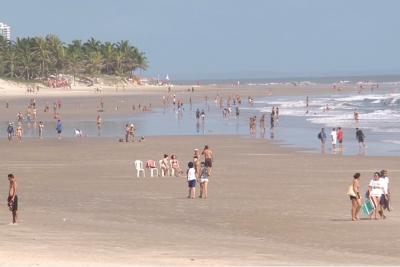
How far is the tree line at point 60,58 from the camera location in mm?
117812

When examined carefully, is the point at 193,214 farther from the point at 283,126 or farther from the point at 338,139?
the point at 283,126

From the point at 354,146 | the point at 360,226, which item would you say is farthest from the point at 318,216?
the point at 354,146

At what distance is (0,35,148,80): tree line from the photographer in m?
118

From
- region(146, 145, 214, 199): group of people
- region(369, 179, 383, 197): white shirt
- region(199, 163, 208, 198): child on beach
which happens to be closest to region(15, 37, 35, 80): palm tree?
region(146, 145, 214, 199): group of people

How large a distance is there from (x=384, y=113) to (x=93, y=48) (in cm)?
9015

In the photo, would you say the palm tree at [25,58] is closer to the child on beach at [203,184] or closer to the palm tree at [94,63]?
the palm tree at [94,63]

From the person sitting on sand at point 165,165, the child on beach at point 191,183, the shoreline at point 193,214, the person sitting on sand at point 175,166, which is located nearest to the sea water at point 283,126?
the shoreline at point 193,214

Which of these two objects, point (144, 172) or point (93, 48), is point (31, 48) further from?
point (144, 172)

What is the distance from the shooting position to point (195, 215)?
18.2 m

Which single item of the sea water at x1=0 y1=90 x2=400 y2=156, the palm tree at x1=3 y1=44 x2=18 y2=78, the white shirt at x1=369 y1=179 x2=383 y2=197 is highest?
the palm tree at x1=3 y1=44 x2=18 y2=78

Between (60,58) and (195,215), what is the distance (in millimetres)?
108658

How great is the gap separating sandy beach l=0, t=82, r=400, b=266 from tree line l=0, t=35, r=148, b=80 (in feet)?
285

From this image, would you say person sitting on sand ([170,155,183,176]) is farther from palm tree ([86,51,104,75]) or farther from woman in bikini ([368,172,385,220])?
palm tree ([86,51,104,75])

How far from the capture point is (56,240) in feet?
46.5
